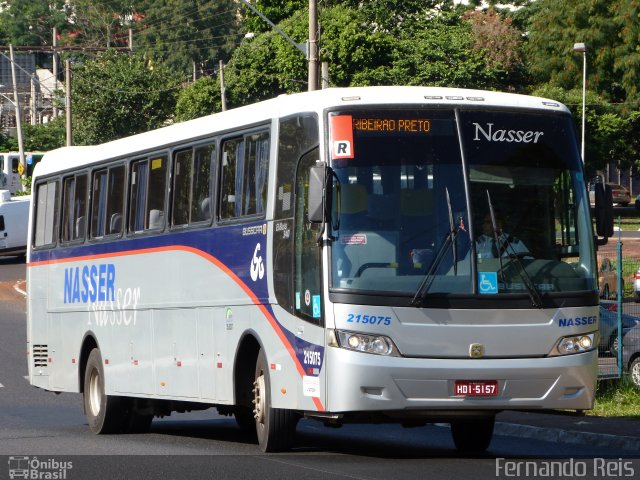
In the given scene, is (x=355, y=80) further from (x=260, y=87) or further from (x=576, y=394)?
(x=576, y=394)

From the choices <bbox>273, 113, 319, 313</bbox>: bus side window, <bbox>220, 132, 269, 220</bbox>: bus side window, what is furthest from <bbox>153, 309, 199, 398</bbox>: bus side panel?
<bbox>273, 113, 319, 313</bbox>: bus side window

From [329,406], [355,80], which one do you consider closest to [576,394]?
[329,406]

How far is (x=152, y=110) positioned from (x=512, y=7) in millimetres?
23062

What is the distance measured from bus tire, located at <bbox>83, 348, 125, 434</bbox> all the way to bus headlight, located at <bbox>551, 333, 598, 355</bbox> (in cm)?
697

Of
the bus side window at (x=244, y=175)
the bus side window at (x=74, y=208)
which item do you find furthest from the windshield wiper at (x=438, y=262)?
the bus side window at (x=74, y=208)

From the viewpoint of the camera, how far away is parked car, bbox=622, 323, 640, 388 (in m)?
22.0

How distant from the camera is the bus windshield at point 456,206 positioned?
37.9ft

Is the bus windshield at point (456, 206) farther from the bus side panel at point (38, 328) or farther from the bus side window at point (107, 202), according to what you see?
the bus side panel at point (38, 328)

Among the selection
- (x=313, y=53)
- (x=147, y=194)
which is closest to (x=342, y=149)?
(x=147, y=194)

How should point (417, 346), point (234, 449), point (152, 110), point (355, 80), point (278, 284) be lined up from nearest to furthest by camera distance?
1. point (417, 346)
2. point (278, 284)
3. point (234, 449)
4. point (355, 80)
5. point (152, 110)

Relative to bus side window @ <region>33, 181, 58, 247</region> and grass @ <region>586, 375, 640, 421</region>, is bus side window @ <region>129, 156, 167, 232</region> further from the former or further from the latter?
grass @ <region>586, 375, 640, 421</region>

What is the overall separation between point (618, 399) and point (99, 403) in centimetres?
687

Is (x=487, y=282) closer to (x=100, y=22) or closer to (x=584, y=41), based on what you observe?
(x=584, y=41)

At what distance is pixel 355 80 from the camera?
6956 cm
